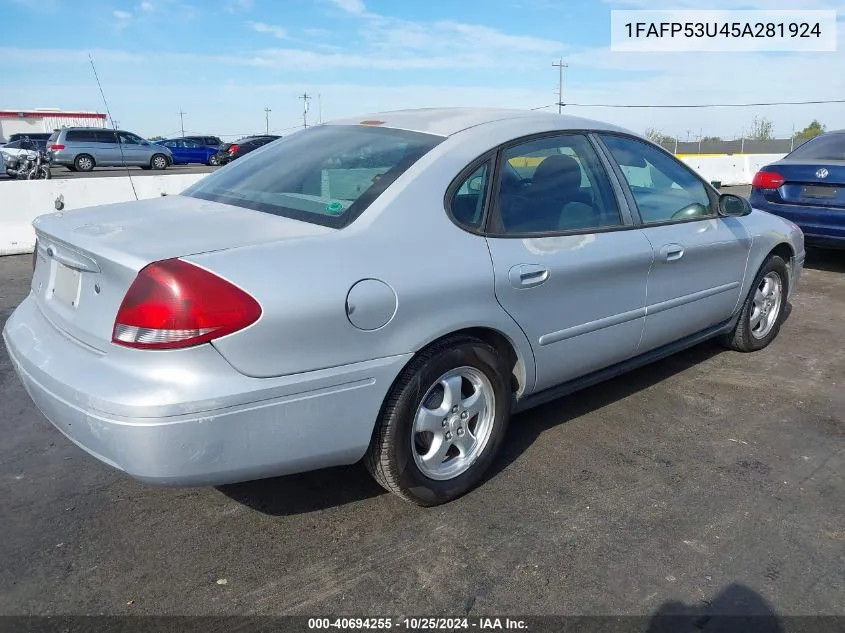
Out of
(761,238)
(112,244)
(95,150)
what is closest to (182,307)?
(112,244)

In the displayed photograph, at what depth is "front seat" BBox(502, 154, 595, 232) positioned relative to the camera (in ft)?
9.91

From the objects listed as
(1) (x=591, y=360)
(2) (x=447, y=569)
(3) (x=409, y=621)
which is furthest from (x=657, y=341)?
(3) (x=409, y=621)

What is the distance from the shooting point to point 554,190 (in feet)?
10.7

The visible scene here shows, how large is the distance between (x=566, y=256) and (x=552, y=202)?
11.2 inches

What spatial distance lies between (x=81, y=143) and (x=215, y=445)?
27.4m

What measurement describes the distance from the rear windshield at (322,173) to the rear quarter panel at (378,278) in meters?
0.10

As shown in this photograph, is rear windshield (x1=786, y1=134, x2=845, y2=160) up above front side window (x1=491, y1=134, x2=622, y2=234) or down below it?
above

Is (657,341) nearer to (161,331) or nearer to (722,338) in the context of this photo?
(722,338)

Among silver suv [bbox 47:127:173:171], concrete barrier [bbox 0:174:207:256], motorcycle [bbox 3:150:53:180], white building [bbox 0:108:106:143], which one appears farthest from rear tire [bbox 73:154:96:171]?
white building [bbox 0:108:106:143]

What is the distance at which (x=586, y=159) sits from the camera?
11.3 feet

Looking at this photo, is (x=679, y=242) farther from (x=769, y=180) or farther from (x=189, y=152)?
(x=189, y=152)

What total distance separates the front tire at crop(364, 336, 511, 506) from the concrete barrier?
6.87m

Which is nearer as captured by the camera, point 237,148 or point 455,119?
point 455,119

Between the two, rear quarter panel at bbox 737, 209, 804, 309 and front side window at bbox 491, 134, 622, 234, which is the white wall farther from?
front side window at bbox 491, 134, 622, 234
